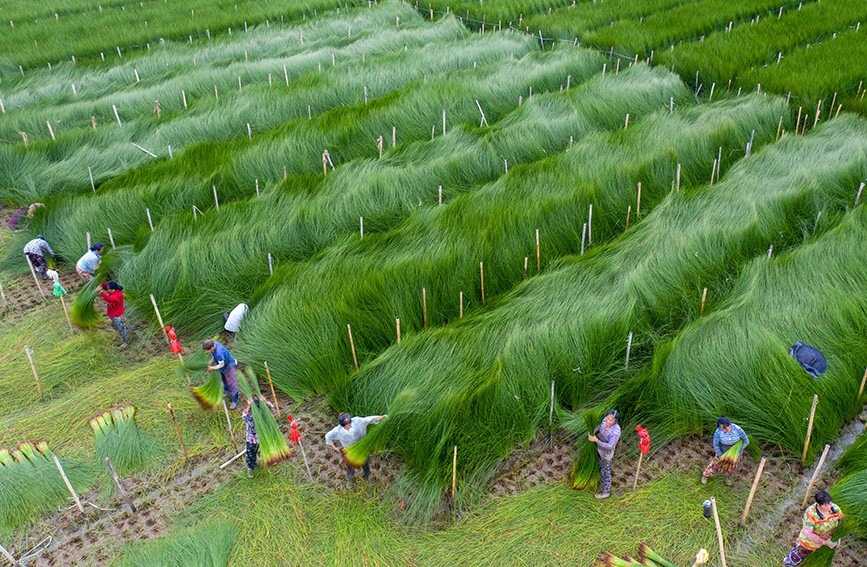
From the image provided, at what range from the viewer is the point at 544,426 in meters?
4.69

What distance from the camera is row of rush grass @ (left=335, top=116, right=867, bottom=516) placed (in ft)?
→ 14.4

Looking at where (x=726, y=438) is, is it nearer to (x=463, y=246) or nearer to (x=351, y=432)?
(x=351, y=432)

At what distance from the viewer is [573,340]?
16.3ft

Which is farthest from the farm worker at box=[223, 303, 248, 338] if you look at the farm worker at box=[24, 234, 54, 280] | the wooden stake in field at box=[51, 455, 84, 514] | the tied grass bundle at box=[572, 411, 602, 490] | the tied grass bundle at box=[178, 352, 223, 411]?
the tied grass bundle at box=[572, 411, 602, 490]

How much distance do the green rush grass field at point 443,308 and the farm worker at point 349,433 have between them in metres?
0.10

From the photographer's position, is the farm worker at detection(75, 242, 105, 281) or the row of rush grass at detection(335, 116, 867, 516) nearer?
the row of rush grass at detection(335, 116, 867, 516)

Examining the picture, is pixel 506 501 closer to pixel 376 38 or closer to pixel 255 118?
pixel 255 118

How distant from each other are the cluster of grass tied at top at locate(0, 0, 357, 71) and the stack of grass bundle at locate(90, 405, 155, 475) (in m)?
8.39

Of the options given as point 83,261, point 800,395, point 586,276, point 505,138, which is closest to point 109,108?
point 83,261

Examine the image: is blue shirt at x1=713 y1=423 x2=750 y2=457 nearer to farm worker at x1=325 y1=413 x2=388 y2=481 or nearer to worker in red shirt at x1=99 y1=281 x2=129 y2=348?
farm worker at x1=325 y1=413 x2=388 y2=481

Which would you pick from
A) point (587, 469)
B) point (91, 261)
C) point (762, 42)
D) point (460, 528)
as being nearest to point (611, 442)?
point (587, 469)

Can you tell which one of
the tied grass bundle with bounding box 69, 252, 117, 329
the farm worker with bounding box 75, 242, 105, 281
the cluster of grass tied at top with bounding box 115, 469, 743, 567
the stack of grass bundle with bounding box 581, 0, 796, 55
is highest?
the stack of grass bundle with bounding box 581, 0, 796, 55

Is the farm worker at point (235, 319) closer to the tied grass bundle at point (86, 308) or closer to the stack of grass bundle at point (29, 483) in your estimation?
the tied grass bundle at point (86, 308)

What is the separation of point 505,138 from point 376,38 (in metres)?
4.45
